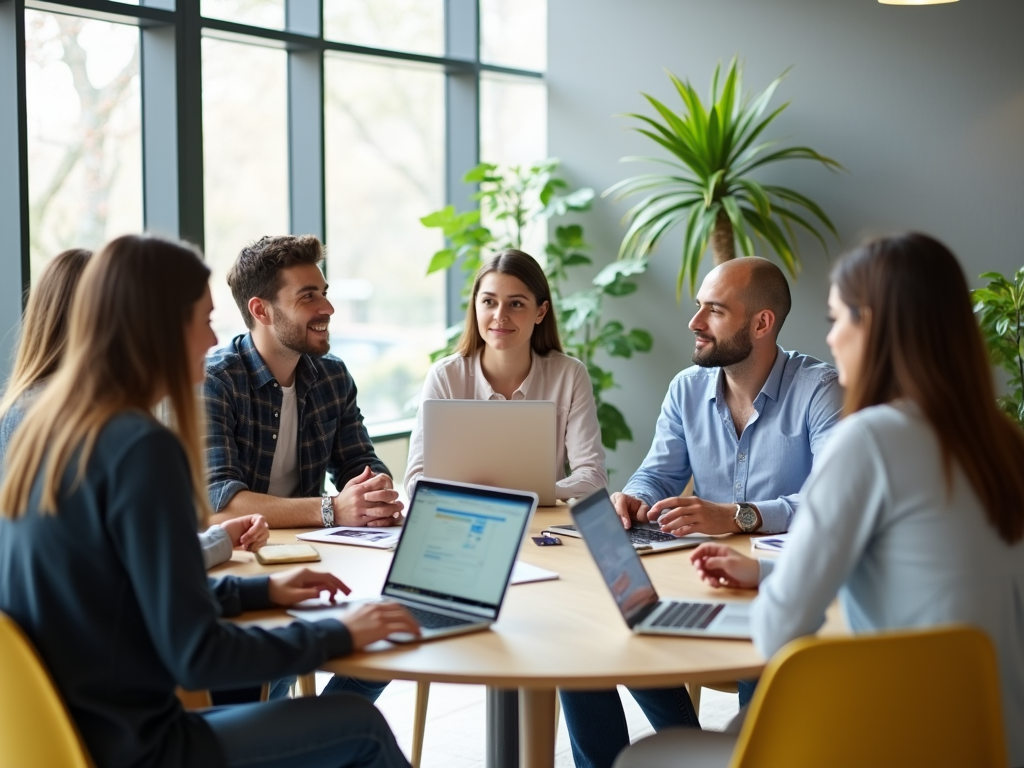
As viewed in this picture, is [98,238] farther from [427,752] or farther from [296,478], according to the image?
[427,752]

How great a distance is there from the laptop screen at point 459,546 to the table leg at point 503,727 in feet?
1.54

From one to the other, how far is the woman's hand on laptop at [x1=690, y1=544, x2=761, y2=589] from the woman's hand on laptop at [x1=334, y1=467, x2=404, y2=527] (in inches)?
33.4

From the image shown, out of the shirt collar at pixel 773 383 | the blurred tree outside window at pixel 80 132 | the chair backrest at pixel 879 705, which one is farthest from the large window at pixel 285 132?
the chair backrest at pixel 879 705

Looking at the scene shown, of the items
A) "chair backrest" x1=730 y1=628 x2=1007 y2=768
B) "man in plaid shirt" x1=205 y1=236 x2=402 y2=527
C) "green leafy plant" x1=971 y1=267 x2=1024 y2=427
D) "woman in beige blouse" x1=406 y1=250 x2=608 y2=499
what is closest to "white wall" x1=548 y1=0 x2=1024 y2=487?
"green leafy plant" x1=971 y1=267 x2=1024 y2=427

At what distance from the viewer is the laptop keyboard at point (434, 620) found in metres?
1.89

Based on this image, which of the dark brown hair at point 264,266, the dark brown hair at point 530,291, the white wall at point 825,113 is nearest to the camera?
the dark brown hair at point 264,266

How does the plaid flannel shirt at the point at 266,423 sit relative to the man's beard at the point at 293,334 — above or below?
below

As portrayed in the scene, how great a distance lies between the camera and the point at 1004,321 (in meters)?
3.71

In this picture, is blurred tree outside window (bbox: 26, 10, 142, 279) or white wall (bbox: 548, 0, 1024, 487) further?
white wall (bbox: 548, 0, 1024, 487)

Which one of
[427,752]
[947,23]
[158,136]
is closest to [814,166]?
[947,23]

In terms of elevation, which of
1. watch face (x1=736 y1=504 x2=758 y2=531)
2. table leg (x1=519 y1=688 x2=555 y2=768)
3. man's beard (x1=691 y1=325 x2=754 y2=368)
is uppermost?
man's beard (x1=691 y1=325 x2=754 y2=368)

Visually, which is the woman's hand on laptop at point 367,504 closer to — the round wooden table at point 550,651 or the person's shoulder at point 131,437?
the round wooden table at point 550,651

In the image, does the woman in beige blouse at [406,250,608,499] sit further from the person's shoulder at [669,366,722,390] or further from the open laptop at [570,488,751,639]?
the open laptop at [570,488,751,639]

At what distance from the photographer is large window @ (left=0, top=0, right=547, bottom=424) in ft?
13.7
